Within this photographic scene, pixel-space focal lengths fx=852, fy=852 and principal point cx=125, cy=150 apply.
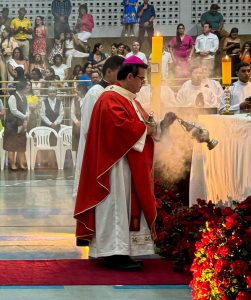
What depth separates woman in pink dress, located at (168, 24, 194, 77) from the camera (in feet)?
60.8

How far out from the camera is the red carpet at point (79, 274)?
582cm

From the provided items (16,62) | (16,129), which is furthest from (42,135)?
(16,62)

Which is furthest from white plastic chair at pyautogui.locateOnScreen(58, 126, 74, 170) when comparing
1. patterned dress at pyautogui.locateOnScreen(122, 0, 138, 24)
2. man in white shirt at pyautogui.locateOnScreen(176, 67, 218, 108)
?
patterned dress at pyautogui.locateOnScreen(122, 0, 138, 24)

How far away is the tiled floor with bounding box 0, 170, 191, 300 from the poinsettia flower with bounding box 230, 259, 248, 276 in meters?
1.01

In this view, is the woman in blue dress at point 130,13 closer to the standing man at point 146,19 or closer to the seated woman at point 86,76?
the standing man at point 146,19

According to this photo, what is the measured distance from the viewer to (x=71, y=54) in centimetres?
1994

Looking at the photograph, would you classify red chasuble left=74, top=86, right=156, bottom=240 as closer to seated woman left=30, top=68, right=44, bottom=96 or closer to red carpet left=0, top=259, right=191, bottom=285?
red carpet left=0, top=259, right=191, bottom=285

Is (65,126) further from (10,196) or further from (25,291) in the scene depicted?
(25,291)

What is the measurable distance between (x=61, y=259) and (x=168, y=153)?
2030 mm

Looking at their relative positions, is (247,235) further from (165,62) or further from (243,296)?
(165,62)

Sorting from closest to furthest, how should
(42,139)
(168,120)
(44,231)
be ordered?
(168,120) → (44,231) → (42,139)

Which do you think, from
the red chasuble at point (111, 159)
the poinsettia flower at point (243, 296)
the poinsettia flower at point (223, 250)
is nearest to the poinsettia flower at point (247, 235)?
the poinsettia flower at point (223, 250)

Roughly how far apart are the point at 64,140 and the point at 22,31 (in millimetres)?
4771

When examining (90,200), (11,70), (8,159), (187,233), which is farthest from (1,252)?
(11,70)
